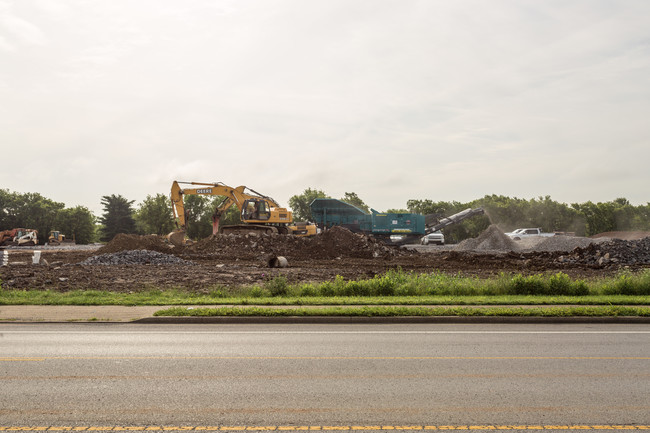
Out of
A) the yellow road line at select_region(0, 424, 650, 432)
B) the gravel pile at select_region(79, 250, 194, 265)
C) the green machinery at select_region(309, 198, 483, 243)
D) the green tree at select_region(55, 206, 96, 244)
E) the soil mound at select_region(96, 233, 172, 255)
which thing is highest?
the green tree at select_region(55, 206, 96, 244)

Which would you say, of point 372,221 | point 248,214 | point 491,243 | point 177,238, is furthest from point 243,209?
point 491,243

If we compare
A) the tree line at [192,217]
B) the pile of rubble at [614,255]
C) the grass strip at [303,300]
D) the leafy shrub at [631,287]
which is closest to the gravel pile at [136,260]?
the grass strip at [303,300]

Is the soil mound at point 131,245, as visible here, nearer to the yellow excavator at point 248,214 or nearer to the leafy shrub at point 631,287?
the yellow excavator at point 248,214

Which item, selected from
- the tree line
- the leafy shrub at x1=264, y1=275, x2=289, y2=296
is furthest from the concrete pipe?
the tree line

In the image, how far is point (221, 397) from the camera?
676 cm

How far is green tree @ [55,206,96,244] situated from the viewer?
9812 cm

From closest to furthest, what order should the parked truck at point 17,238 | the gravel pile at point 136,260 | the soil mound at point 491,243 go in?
the gravel pile at point 136,260
the soil mound at point 491,243
the parked truck at point 17,238

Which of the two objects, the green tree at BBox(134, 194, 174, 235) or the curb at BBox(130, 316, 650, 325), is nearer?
the curb at BBox(130, 316, 650, 325)

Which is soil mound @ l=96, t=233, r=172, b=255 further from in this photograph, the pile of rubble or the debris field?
the pile of rubble

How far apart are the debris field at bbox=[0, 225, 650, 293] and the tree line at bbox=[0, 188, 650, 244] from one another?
57.5 metres

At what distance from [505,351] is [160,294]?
11.5 m

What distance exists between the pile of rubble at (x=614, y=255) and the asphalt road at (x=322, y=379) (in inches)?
743

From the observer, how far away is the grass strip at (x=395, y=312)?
1362 cm

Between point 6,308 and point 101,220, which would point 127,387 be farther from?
point 101,220
